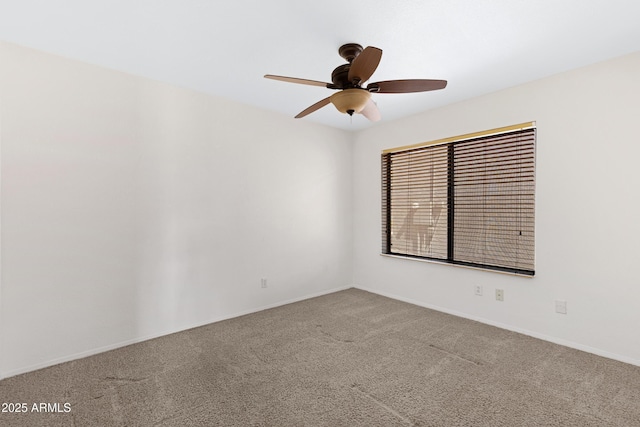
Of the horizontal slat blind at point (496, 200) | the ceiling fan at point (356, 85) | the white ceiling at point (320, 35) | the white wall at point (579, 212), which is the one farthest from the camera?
the horizontal slat blind at point (496, 200)

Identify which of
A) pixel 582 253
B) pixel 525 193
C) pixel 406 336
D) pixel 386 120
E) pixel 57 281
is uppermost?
pixel 386 120

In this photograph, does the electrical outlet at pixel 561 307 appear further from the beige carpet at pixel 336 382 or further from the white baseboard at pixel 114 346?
A: the white baseboard at pixel 114 346

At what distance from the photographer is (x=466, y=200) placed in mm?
3492

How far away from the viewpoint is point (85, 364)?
239cm

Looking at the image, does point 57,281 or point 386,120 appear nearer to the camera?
point 57,281

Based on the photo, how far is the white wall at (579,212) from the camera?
244 cm

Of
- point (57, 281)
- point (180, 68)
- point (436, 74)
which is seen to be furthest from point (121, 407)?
point (436, 74)

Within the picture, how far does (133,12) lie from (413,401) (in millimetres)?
3017

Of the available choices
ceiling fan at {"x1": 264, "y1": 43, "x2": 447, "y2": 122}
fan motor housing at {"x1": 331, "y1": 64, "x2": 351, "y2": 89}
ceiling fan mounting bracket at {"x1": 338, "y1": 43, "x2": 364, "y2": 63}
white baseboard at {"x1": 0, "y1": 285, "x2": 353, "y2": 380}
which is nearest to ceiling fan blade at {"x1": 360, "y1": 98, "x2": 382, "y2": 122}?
ceiling fan at {"x1": 264, "y1": 43, "x2": 447, "y2": 122}

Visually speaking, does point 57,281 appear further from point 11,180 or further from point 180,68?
point 180,68

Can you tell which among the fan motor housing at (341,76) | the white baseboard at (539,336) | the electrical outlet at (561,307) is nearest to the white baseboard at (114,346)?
the white baseboard at (539,336)

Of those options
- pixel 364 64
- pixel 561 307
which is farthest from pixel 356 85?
pixel 561 307

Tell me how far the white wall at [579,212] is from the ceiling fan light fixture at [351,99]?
1859mm

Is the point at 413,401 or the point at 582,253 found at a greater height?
the point at 582,253
